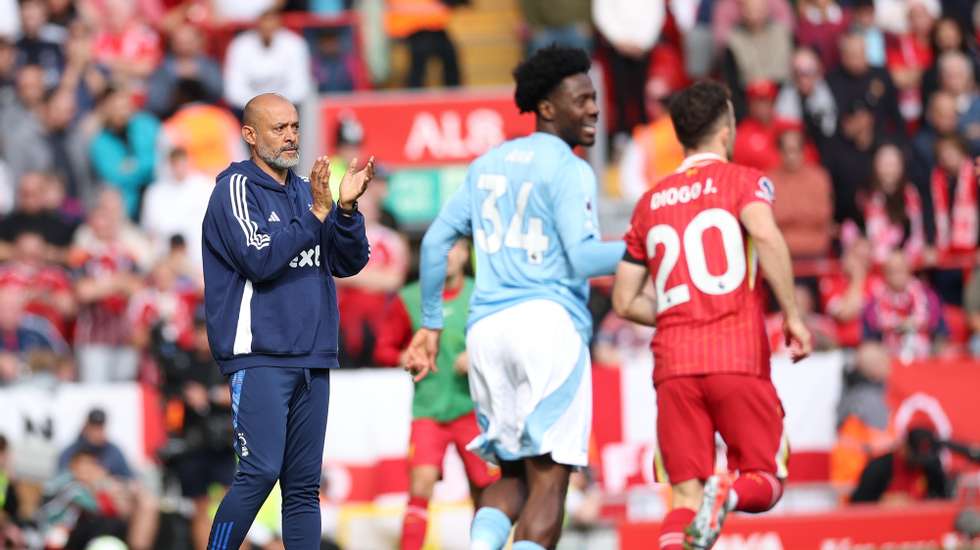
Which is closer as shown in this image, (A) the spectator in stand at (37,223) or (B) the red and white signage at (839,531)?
(B) the red and white signage at (839,531)

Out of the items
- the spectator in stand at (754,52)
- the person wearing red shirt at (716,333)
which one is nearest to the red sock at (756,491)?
the person wearing red shirt at (716,333)

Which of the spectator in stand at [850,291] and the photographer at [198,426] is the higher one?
the spectator in stand at [850,291]

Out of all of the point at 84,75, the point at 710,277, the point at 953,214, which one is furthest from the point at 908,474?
the point at 84,75

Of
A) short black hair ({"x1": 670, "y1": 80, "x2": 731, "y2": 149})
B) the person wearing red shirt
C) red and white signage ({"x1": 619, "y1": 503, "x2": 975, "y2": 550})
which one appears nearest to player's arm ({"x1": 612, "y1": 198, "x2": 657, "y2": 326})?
the person wearing red shirt

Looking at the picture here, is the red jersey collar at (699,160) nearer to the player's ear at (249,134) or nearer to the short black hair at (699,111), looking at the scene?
the short black hair at (699,111)

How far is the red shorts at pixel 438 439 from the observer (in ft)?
33.1

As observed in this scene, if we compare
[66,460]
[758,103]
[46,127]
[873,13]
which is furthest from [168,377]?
[873,13]

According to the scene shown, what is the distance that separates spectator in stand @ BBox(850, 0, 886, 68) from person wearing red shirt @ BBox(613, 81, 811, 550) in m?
10.4

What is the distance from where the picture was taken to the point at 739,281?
823 centimetres

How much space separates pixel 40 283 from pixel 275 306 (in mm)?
8715

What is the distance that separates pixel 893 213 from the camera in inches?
648

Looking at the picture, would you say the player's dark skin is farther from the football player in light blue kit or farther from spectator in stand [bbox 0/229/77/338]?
spectator in stand [bbox 0/229/77/338]

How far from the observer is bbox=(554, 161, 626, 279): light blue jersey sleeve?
321 inches

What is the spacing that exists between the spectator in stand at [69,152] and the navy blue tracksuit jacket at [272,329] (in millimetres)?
10260
